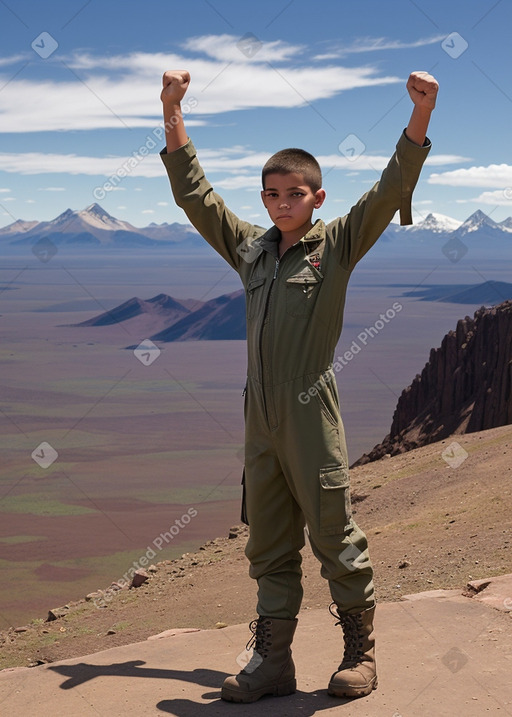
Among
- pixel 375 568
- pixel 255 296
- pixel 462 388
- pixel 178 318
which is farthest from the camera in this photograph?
pixel 178 318

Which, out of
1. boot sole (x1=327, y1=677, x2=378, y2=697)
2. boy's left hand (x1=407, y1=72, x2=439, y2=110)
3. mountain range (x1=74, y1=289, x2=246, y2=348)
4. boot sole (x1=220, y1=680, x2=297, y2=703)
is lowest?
boot sole (x1=327, y1=677, x2=378, y2=697)

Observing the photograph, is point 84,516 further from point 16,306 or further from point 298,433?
point 16,306

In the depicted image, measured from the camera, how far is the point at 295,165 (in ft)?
13.0

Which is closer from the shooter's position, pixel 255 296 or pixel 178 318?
pixel 255 296

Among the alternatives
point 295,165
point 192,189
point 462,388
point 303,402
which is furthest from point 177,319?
point 303,402

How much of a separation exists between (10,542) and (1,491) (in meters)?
12.5

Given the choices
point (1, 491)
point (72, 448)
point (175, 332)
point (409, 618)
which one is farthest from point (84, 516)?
point (175, 332)

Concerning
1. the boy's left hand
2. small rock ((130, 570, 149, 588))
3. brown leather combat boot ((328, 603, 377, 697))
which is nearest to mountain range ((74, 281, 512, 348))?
small rock ((130, 570, 149, 588))

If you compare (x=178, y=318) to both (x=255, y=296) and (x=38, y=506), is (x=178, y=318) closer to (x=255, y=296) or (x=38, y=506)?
(x=38, y=506)

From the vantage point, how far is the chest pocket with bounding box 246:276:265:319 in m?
4.03

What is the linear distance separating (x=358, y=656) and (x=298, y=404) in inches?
44.1

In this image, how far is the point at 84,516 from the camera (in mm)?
43312

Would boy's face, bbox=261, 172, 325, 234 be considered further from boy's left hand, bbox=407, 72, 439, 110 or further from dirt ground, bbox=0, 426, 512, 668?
dirt ground, bbox=0, 426, 512, 668

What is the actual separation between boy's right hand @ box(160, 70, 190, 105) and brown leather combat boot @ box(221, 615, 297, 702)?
2.32 metres
